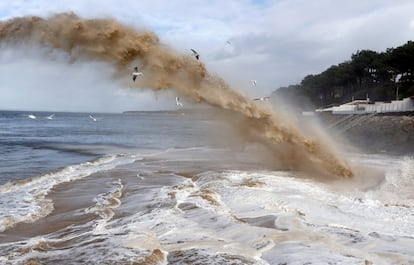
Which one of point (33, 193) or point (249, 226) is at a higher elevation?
point (249, 226)

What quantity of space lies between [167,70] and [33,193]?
6913 millimetres

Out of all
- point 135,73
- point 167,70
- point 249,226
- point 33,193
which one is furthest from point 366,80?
point 249,226

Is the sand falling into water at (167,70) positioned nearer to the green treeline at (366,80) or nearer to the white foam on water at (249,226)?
the white foam on water at (249,226)

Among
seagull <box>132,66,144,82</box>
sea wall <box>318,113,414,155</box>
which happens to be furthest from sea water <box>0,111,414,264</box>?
sea wall <box>318,113,414,155</box>

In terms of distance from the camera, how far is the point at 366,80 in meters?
99.2

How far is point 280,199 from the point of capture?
1304cm

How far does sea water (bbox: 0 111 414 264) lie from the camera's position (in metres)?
8.23

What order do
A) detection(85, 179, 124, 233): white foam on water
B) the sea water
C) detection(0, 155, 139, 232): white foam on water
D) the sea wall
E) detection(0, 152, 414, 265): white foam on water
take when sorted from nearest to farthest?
detection(0, 152, 414, 265): white foam on water < the sea water < detection(85, 179, 124, 233): white foam on water < detection(0, 155, 139, 232): white foam on water < the sea wall

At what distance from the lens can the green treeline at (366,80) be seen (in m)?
75.8

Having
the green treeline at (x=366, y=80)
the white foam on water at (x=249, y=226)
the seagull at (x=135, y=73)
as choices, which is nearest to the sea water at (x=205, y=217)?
the white foam on water at (x=249, y=226)

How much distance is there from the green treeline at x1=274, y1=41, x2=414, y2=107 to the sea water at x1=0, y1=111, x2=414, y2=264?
5715cm

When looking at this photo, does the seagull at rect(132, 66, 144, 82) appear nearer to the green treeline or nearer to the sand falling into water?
the sand falling into water

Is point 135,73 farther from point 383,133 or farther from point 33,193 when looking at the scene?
point 383,133

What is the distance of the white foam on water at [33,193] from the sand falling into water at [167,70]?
510cm
